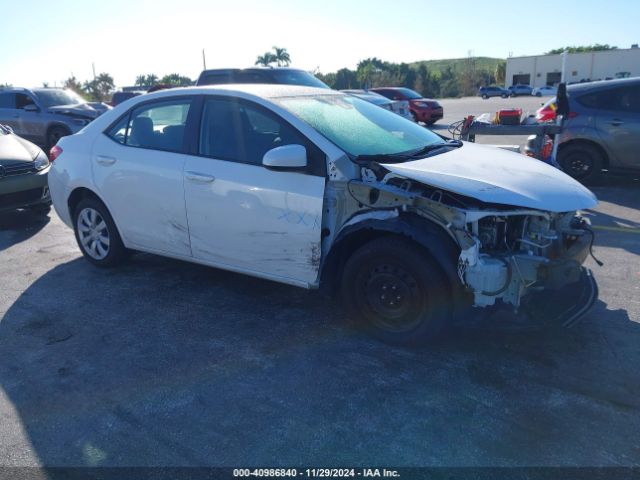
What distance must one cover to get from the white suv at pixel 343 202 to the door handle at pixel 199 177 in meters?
0.01

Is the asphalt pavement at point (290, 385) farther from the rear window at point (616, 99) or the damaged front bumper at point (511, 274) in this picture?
the rear window at point (616, 99)

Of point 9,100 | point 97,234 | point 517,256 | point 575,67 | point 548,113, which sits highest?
point 575,67

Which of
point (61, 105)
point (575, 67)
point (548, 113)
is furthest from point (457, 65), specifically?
point (548, 113)

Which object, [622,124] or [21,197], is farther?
[622,124]

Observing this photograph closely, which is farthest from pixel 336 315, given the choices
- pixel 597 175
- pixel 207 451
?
pixel 597 175

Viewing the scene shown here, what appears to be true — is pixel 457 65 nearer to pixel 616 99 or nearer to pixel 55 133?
pixel 55 133

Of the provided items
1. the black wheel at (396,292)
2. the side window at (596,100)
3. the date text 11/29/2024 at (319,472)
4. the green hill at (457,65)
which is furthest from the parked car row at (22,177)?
the green hill at (457,65)

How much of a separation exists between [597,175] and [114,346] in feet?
24.7

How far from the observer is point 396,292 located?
367 cm

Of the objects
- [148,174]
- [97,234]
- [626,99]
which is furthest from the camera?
[626,99]

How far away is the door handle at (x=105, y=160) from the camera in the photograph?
494 cm

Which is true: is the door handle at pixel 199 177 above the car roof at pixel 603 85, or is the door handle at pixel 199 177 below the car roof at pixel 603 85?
below

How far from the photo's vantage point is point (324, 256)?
3.90 meters

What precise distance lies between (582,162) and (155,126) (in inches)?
261
